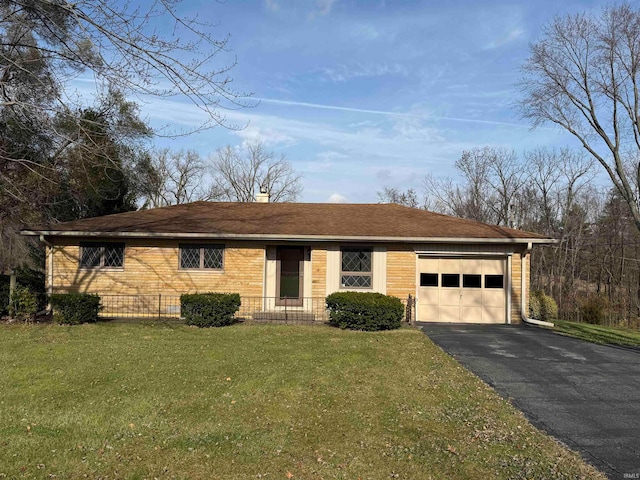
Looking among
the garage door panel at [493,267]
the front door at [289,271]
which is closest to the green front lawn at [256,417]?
the front door at [289,271]

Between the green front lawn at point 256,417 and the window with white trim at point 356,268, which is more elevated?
the window with white trim at point 356,268

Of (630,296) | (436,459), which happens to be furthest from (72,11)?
(630,296)

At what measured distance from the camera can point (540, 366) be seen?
8234 millimetres

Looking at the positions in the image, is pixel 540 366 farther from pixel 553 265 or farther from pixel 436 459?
pixel 553 265

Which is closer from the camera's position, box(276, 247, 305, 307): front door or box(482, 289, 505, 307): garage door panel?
box(482, 289, 505, 307): garage door panel

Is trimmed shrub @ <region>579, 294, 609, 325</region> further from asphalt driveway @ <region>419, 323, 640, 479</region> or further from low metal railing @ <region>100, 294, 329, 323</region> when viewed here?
low metal railing @ <region>100, 294, 329, 323</region>

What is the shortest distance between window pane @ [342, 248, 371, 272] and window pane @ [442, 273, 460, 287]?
240cm

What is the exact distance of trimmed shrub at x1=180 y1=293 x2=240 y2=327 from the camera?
39.3 feet

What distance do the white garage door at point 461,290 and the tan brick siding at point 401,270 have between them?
30cm

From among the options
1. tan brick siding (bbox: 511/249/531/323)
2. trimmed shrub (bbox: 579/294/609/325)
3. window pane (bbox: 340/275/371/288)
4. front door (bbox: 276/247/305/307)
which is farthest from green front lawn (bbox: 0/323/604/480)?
trimmed shrub (bbox: 579/294/609/325)

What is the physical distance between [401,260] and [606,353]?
603cm

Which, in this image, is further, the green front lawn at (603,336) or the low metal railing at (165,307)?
the low metal railing at (165,307)

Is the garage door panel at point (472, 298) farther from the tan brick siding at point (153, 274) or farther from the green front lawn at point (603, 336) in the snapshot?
the tan brick siding at point (153, 274)

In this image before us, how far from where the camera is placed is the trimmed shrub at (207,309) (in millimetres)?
11992
